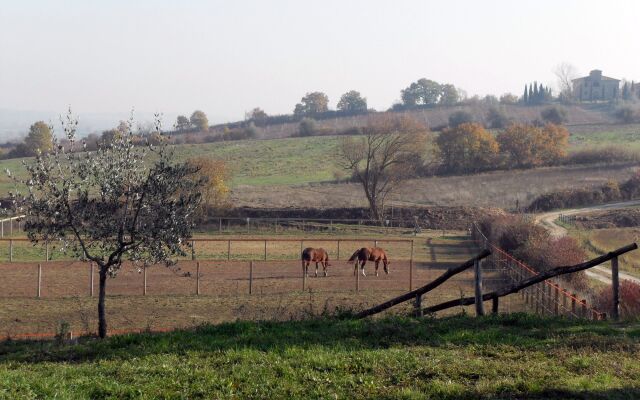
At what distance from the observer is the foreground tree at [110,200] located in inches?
624

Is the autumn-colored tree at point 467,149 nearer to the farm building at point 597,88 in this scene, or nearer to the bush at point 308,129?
the bush at point 308,129

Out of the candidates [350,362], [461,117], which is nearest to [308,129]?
[461,117]

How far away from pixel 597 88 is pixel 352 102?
62.8m

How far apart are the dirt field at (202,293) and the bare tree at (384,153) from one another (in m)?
27.5

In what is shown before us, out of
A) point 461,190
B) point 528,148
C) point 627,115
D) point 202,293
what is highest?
point 627,115

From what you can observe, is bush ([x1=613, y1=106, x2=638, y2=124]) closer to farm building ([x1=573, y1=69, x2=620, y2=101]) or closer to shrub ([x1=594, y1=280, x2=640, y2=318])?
farm building ([x1=573, y1=69, x2=620, y2=101])

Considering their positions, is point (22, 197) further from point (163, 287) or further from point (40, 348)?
point (163, 287)

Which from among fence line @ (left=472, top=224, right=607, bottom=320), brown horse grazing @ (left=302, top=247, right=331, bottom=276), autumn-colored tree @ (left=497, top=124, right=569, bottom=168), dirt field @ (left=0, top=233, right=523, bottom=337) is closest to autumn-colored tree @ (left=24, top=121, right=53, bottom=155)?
autumn-colored tree @ (left=497, top=124, right=569, bottom=168)

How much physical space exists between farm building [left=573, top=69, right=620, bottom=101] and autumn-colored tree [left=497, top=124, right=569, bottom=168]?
111 m

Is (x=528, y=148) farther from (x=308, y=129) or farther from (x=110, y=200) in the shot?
(x=110, y=200)

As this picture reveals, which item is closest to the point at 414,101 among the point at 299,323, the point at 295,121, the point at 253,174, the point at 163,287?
the point at 295,121

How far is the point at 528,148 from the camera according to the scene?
85.3 meters

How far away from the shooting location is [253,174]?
297 ft

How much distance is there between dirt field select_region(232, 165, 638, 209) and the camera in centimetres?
6800
